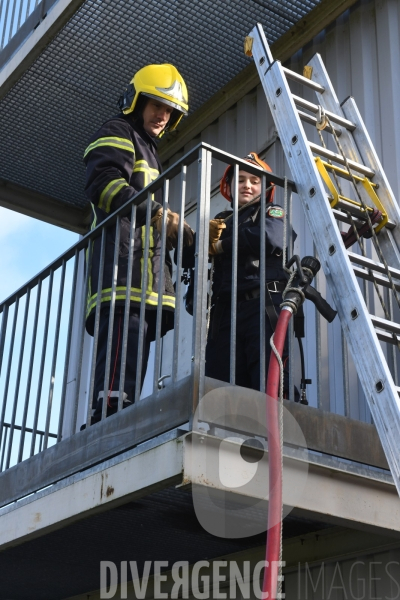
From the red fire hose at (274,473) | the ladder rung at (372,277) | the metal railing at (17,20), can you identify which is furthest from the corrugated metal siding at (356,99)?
the metal railing at (17,20)

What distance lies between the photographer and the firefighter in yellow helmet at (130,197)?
184 inches

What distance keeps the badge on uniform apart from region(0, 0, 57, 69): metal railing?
2.99 m

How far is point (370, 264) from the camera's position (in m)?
4.02

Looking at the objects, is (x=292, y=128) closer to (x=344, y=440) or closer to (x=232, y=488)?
(x=344, y=440)

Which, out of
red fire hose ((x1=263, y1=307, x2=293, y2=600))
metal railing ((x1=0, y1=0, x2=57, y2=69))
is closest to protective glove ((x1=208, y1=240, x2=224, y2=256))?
red fire hose ((x1=263, y1=307, x2=293, y2=600))

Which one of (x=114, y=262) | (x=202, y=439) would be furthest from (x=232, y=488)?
(x=114, y=262)

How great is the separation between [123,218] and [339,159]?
124 centimetres

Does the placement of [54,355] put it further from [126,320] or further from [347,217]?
[347,217]

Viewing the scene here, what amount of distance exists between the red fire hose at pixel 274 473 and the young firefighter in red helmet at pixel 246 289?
0.96 meters

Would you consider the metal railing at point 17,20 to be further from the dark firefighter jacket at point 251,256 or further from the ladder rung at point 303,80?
the dark firefighter jacket at point 251,256

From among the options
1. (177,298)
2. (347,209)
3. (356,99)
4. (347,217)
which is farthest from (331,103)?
(177,298)

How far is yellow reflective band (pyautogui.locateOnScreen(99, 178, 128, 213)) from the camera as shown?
4.83 metres

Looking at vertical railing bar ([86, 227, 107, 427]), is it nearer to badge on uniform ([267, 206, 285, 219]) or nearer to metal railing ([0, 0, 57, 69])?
badge on uniform ([267, 206, 285, 219])

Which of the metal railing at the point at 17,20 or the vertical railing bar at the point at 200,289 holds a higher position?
the metal railing at the point at 17,20
